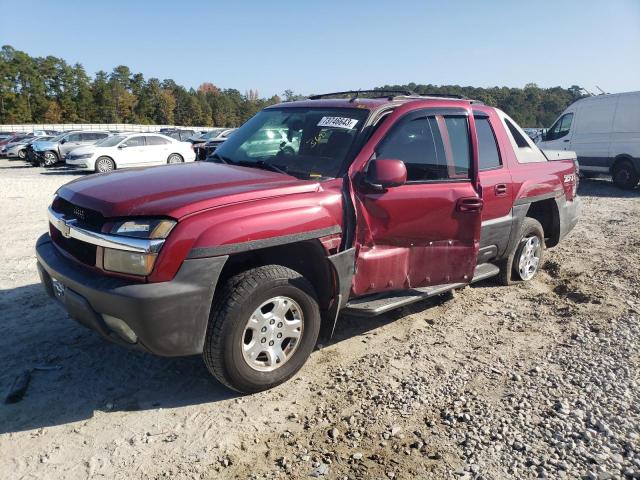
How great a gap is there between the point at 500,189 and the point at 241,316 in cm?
293

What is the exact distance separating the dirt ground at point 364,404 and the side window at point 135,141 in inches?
616

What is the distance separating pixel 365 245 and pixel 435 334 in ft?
3.97

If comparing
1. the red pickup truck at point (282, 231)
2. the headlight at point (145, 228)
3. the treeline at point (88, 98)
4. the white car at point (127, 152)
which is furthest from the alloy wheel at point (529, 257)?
the treeline at point (88, 98)

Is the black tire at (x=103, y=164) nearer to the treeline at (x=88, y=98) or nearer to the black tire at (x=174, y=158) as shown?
the black tire at (x=174, y=158)

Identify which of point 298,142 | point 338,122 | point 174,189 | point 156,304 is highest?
point 338,122

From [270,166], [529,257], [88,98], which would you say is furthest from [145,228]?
[88,98]

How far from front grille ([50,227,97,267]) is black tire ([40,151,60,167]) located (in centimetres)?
2291

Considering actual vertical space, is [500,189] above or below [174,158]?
above

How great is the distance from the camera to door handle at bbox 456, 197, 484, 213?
4059 mm

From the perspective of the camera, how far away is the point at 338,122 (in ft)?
12.7

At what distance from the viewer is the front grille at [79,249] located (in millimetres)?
3014

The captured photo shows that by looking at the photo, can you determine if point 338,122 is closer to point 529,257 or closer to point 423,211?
point 423,211

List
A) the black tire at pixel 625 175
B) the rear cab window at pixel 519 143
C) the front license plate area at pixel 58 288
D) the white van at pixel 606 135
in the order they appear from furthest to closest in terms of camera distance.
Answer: the black tire at pixel 625 175, the white van at pixel 606 135, the rear cab window at pixel 519 143, the front license plate area at pixel 58 288

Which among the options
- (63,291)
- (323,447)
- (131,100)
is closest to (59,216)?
(63,291)
